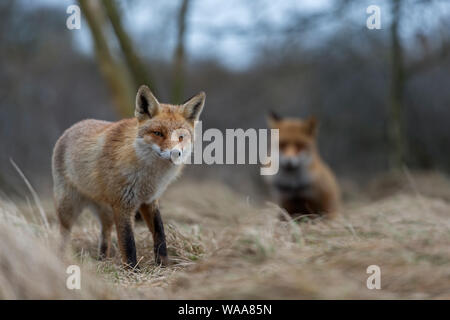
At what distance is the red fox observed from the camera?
12.4 feet

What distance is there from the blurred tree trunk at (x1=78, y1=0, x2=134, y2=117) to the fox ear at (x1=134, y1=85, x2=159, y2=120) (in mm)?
3194

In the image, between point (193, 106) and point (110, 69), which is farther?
point (110, 69)

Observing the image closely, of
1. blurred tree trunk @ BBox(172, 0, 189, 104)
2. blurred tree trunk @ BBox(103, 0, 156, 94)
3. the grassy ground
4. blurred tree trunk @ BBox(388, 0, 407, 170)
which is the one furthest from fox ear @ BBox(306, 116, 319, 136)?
blurred tree trunk @ BBox(172, 0, 189, 104)

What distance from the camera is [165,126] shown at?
3727 millimetres

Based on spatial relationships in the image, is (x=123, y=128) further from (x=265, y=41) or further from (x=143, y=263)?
(x=265, y=41)

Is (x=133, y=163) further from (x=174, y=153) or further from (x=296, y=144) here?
(x=296, y=144)

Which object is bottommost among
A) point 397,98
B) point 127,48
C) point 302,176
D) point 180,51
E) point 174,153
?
point 302,176

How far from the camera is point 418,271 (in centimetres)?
277

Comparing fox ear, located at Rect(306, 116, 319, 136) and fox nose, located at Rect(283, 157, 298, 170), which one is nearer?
fox nose, located at Rect(283, 157, 298, 170)

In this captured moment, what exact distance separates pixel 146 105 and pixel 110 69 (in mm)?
3621

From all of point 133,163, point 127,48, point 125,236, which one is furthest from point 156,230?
point 127,48

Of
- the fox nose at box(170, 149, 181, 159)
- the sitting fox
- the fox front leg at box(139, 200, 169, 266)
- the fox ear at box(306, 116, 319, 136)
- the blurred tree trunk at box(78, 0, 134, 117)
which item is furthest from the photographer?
the blurred tree trunk at box(78, 0, 134, 117)

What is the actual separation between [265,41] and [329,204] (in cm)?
441

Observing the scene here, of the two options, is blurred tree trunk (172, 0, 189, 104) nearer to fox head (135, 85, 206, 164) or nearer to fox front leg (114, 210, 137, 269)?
fox head (135, 85, 206, 164)
